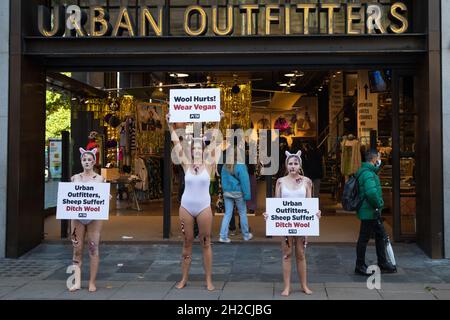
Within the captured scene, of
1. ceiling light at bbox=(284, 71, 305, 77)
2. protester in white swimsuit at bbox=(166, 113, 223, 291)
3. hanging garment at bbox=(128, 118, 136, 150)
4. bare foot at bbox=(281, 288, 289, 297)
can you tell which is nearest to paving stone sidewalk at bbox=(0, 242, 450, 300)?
bare foot at bbox=(281, 288, 289, 297)

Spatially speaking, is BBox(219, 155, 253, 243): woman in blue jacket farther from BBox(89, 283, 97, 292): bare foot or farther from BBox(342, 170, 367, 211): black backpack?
BBox(89, 283, 97, 292): bare foot

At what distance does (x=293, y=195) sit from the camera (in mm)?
6531

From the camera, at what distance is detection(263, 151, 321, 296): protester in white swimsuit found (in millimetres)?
6461

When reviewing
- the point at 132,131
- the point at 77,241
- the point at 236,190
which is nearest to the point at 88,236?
the point at 77,241

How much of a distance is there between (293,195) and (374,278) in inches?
69.1

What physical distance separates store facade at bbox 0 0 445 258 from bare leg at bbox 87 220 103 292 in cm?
268

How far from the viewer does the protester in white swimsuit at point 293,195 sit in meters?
6.46

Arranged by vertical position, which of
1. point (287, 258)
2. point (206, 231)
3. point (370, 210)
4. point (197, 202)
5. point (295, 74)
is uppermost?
point (295, 74)

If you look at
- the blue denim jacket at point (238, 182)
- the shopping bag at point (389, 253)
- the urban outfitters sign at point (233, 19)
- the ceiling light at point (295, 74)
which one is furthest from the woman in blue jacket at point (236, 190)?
the ceiling light at point (295, 74)

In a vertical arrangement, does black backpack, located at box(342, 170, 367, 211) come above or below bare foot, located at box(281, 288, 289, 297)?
above

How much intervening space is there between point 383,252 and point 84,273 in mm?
4240

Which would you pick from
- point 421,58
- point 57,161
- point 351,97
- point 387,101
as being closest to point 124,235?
point 57,161

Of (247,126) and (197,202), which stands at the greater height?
(247,126)

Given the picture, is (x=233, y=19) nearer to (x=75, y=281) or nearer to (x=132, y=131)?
(x=75, y=281)
